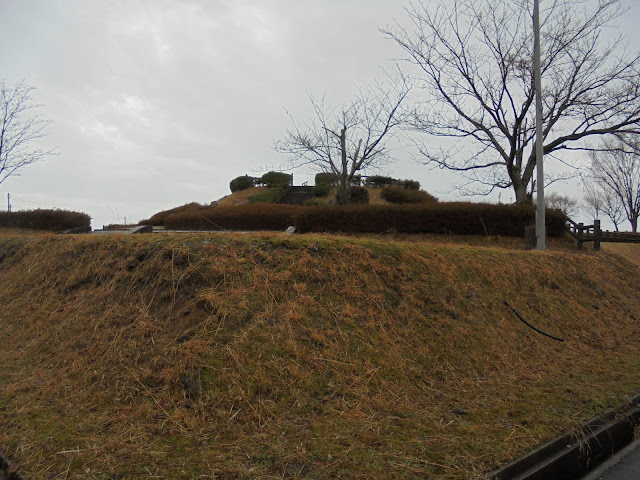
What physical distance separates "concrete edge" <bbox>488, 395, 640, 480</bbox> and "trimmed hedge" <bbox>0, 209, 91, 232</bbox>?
627 inches

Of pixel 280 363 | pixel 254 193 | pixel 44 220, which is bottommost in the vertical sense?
pixel 280 363

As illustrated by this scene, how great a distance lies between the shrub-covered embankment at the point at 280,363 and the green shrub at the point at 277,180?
25.6 m

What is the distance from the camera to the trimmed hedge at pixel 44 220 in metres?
15.9

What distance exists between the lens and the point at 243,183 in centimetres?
3497

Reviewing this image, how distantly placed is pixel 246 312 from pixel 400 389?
5.78 feet

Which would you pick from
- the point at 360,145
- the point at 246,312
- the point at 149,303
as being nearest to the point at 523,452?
the point at 246,312

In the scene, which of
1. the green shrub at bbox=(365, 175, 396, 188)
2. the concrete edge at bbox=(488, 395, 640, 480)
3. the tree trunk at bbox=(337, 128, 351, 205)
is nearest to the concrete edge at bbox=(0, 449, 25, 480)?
the concrete edge at bbox=(488, 395, 640, 480)

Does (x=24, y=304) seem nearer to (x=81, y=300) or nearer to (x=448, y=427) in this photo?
(x=81, y=300)

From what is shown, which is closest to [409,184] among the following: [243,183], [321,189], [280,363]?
[321,189]

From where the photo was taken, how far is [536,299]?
7957 millimetres

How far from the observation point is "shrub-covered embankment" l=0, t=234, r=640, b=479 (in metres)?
3.35

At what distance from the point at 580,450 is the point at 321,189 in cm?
2687

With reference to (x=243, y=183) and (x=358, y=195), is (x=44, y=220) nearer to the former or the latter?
(x=358, y=195)

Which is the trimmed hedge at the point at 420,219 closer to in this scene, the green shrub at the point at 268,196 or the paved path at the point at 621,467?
the paved path at the point at 621,467
